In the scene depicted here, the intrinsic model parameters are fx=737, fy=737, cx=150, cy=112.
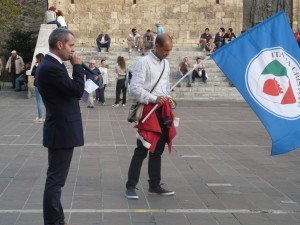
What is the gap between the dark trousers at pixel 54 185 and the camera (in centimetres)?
636

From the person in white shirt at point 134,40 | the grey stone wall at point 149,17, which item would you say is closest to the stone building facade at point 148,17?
the grey stone wall at point 149,17

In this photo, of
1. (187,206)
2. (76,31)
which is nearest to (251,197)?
(187,206)

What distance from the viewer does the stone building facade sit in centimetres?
3462

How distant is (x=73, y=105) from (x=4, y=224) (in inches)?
52.6

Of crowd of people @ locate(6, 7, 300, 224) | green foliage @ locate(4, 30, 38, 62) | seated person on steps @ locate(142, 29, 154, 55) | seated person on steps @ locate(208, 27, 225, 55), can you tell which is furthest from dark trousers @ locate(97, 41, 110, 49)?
crowd of people @ locate(6, 7, 300, 224)

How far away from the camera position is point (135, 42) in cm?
3200

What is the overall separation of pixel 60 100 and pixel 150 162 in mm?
2137

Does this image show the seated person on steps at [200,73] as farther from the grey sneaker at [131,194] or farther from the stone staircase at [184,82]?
the grey sneaker at [131,194]

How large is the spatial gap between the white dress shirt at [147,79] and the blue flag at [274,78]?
0.76m

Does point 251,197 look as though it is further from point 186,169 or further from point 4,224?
point 4,224

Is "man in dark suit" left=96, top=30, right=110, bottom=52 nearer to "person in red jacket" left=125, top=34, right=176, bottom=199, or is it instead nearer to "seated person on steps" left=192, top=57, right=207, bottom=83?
"seated person on steps" left=192, top=57, right=207, bottom=83

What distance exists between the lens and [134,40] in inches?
1256

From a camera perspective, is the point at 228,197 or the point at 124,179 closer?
the point at 228,197

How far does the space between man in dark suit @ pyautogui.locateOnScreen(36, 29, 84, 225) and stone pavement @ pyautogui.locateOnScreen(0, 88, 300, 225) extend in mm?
643
